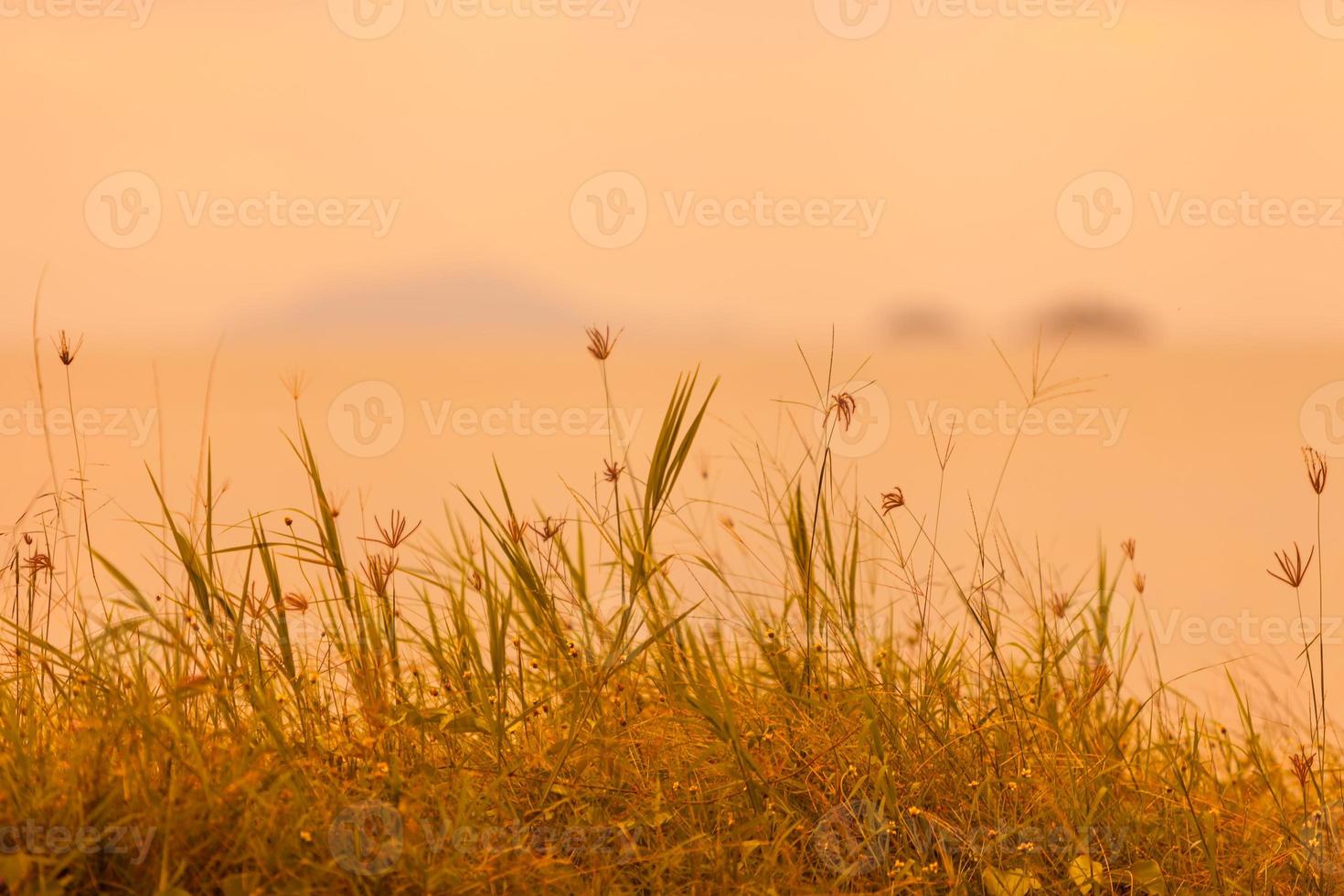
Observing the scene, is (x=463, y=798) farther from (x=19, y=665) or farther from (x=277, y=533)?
(x=19, y=665)

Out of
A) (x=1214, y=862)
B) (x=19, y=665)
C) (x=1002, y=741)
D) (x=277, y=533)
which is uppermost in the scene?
(x=277, y=533)

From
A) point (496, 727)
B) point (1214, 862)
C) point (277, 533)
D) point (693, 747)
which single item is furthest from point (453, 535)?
point (1214, 862)

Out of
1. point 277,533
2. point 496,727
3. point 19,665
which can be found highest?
point 277,533

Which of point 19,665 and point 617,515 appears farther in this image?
point 617,515

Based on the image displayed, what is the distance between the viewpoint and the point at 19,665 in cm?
287

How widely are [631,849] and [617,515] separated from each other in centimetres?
97

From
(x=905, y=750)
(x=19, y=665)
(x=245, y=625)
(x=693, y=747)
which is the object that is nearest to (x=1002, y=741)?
(x=905, y=750)

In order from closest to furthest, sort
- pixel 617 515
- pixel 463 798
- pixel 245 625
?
pixel 463 798 → pixel 245 625 → pixel 617 515

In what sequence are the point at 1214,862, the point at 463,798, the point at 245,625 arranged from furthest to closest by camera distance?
the point at 245,625
the point at 1214,862
the point at 463,798

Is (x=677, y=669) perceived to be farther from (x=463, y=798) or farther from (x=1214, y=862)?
(x=1214, y=862)

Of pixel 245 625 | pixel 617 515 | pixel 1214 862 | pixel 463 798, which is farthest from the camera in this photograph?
pixel 617 515

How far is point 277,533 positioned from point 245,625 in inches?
10.3

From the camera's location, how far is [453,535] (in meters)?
3.30

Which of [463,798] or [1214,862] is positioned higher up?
[463,798]
